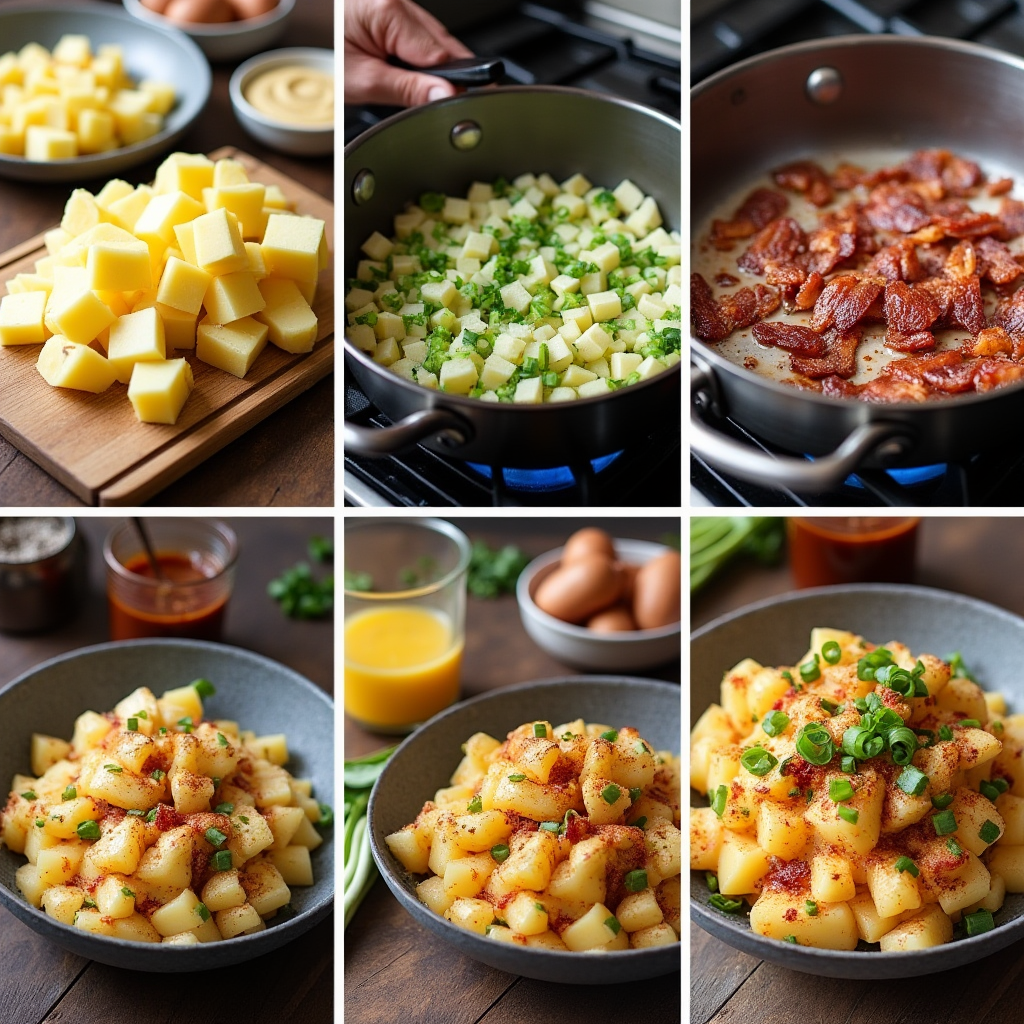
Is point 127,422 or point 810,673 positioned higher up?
point 127,422

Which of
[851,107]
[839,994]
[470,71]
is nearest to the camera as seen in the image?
[839,994]

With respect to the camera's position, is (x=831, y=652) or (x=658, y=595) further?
(x=658, y=595)

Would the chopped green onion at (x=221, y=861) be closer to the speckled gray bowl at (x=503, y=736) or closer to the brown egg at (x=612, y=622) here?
the speckled gray bowl at (x=503, y=736)

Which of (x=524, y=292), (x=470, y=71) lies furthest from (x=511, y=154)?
(x=524, y=292)

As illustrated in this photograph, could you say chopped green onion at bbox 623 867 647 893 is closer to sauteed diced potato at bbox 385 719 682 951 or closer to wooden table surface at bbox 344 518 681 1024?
sauteed diced potato at bbox 385 719 682 951

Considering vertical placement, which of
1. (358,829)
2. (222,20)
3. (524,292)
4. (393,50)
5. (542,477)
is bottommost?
(358,829)

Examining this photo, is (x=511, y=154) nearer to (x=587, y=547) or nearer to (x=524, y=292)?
(x=524, y=292)

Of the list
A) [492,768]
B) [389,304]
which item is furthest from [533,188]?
[492,768]
